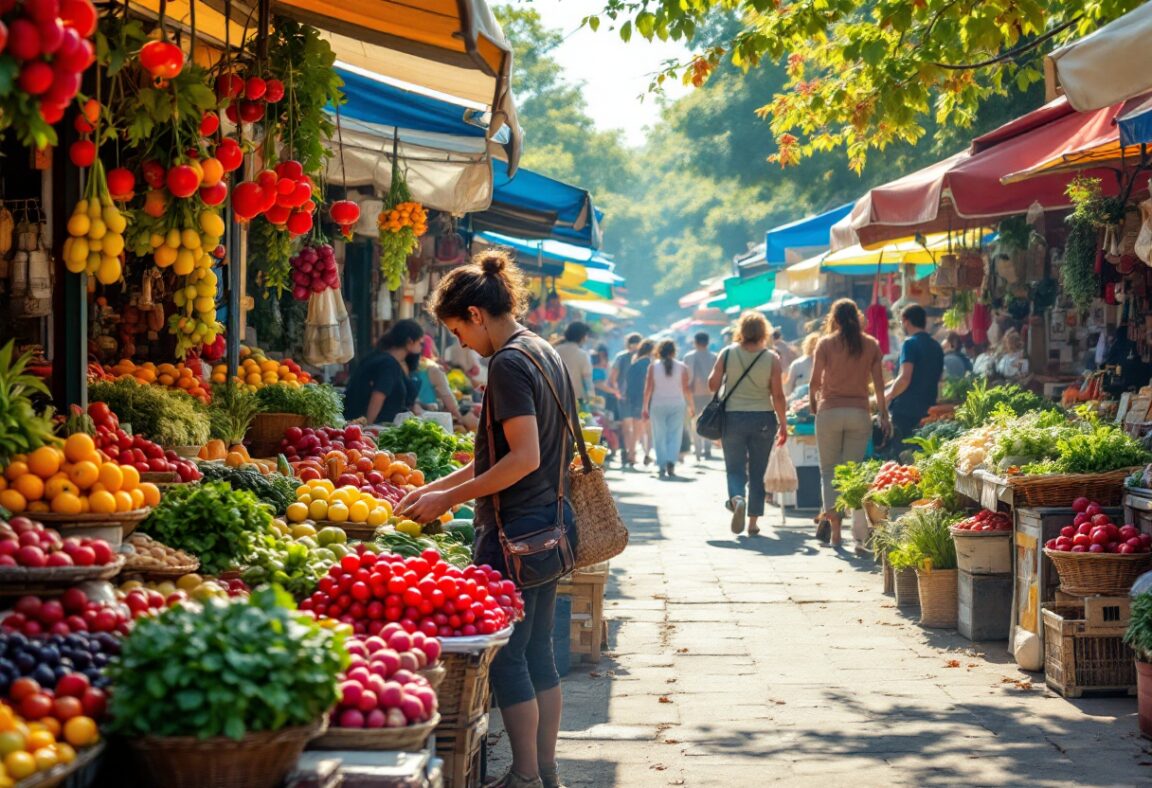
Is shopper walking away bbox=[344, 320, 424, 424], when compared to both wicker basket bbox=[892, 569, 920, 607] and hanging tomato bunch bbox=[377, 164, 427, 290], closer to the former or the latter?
hanging tomato bunch bbox=[377, 164, 427, 290]

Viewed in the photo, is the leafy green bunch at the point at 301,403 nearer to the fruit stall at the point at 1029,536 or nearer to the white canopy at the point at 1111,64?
the fruit stall at the point at 1029,536

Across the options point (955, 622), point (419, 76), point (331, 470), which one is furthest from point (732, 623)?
point (419, 76)

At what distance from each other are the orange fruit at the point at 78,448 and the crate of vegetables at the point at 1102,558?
4.90 m

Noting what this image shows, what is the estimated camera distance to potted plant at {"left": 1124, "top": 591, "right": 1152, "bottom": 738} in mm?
6602

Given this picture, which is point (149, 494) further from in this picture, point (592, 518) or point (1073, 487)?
point (1073, 487)

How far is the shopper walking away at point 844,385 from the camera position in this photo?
12.6m

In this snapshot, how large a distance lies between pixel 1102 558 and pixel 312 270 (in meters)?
5.07

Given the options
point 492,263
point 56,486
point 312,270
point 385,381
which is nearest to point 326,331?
point 385,381

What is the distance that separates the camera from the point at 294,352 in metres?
10.9

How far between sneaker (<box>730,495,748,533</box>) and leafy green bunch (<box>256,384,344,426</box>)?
19.9 ft

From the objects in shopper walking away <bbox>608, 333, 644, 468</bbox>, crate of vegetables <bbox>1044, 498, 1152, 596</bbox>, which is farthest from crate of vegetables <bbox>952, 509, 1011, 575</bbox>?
shopper walking away <bbox>608, 333, 644, 468</bbox>

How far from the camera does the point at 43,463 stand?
4691 mm

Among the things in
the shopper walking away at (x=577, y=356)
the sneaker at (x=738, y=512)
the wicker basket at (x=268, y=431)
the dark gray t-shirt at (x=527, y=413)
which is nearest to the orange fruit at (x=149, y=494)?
the dark gray t-shirt at (x=527, y=413)

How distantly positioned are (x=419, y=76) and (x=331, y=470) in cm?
264
